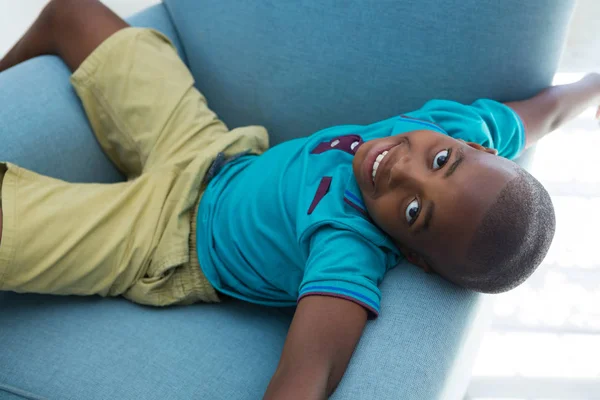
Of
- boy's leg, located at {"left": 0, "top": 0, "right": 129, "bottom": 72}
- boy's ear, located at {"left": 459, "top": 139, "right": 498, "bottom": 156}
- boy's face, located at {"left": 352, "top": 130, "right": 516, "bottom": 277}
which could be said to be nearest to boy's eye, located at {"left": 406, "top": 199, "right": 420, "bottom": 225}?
boy's face, located at {"left": 352, "top": 130, "right": 516, "bottom": 277}

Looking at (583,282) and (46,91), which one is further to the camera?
(583,282)

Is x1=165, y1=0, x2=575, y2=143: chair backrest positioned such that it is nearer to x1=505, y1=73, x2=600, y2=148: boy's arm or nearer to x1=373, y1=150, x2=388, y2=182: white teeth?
x1=505, y1=73, x2=600, y2=148: boy's arm

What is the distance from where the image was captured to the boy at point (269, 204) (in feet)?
2.29

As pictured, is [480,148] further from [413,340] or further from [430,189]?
[413,340]

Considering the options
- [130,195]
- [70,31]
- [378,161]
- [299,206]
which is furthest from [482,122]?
[70,31]

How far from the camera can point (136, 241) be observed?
92 cm

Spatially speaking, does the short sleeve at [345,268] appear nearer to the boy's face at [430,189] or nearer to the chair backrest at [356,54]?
the boy's face at [430,189]

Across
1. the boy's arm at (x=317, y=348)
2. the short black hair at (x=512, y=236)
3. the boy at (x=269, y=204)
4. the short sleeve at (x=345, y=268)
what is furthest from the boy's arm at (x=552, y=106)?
the boy's arm at (x=317, y=348)

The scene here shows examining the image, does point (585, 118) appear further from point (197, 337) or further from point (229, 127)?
point (197, 337)

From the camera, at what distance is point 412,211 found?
2.47 ft

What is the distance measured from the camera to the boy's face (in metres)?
0.70

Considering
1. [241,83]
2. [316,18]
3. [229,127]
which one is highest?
[316,18]

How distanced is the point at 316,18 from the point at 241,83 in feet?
0.69

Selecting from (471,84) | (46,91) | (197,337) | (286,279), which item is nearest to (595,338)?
(471,84)
